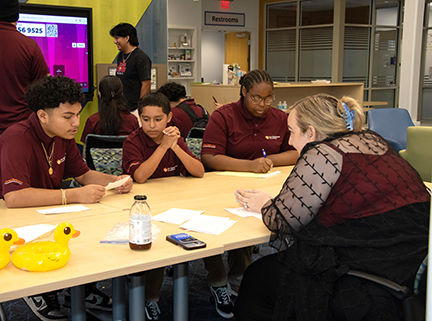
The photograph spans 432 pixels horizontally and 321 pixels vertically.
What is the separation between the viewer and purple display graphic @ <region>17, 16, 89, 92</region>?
5477 mm

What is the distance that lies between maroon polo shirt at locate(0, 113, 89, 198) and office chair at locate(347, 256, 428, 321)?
1.55m

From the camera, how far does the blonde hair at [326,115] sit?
1.78 meters

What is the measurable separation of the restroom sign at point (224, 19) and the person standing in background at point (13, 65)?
8129mm

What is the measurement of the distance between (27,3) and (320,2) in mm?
7676

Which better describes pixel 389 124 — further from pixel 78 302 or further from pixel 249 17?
pixel 249 17

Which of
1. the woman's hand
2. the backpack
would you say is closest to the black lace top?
the woman's hand

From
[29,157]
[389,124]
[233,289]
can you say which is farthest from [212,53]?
[29,157]

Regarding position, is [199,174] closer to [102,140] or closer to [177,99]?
[102,140]

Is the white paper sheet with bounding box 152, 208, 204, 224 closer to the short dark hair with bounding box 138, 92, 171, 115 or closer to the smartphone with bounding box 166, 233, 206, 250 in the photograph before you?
the smartphone with bounding box 166, 233, 206, 250

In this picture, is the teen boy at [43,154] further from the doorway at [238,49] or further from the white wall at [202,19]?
the doorway at [238,49]

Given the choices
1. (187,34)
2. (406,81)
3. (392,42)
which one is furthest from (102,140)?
(392,42)

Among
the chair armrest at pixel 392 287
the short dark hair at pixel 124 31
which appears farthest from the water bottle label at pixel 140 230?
the short dark hair at pixel 124 31

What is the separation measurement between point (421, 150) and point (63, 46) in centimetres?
432

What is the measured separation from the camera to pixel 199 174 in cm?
287
